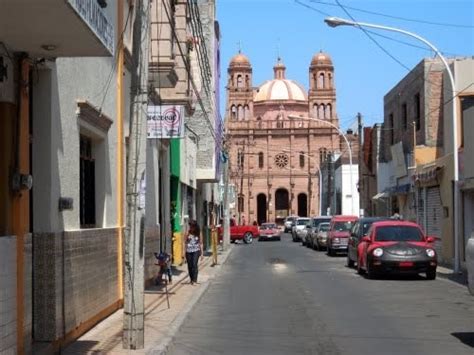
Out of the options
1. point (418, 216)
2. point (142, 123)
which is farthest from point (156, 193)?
point (418, 216)

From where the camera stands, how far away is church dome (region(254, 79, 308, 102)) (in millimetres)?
120125

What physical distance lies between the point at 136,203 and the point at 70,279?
5.28 feet

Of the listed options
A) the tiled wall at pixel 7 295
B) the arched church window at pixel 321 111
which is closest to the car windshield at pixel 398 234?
the tiled wall at pixel 7 295

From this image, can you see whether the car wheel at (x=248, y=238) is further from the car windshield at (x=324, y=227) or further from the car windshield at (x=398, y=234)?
the car windshield at (x=398, y=234)

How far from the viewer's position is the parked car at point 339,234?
36.7 m

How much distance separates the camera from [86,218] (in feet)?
42.7

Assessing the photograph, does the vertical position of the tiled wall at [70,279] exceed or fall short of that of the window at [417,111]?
it falls short

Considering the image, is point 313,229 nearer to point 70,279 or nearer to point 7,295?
point 70,279

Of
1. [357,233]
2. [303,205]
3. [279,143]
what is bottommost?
[357,233]

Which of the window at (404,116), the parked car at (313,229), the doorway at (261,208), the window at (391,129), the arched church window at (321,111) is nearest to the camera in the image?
the window at (404,116)

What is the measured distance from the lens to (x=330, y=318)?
13555 millimetres

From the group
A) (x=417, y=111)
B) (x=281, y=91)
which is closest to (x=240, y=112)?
(x=281, y=91)

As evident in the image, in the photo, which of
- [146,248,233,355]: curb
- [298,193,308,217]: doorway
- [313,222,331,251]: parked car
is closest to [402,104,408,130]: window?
[313,222,331,251]: parked car

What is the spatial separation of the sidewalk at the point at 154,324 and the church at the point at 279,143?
93.5 m
